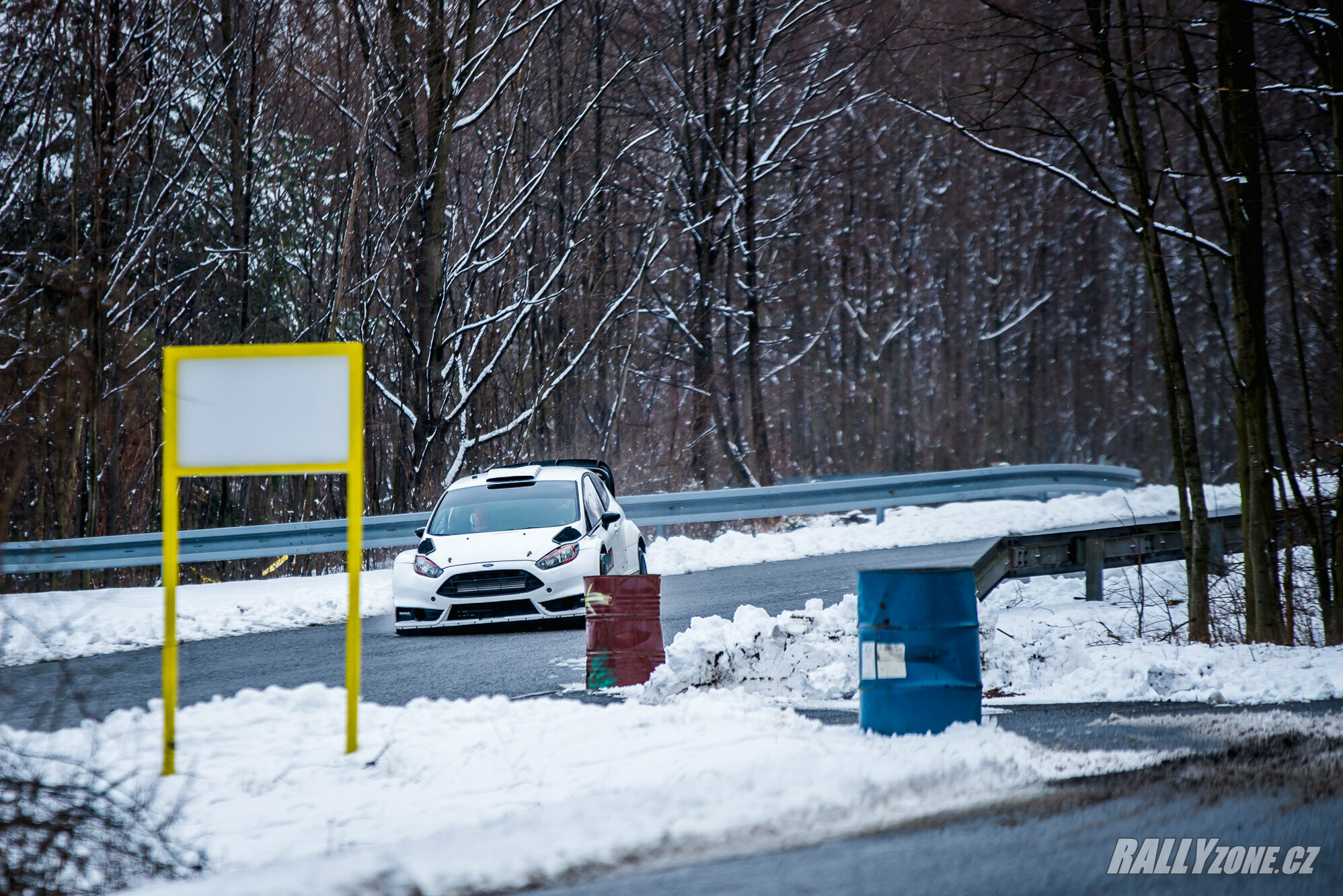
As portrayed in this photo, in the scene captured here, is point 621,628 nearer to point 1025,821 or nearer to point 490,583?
point 490,583

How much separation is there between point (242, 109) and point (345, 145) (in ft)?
7.54

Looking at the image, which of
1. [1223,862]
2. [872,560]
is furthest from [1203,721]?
[872,560]

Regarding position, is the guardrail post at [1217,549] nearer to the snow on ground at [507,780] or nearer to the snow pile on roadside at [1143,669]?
the snow pile on roadside at [1143,669]

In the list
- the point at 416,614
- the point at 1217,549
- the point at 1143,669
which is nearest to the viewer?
the point at 1143,669

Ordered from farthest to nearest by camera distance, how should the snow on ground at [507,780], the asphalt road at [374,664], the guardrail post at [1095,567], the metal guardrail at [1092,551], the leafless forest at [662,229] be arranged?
the guardrail post at [1095,567]
the metal guardrail at [1092,551]
the leafless forest at [662,229]
the asphalt road at [374,664]
the snow on ground at [507,780]

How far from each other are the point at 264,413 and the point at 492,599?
→ 6776 mm

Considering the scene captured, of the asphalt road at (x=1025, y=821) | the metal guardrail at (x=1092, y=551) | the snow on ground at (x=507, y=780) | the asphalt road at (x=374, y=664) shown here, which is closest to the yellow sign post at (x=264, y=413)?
the snow on ground at (x=507, y=780)

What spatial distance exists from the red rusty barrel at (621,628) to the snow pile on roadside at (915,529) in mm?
8350

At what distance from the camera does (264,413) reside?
232 inches

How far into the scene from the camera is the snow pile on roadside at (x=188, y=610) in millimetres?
11859

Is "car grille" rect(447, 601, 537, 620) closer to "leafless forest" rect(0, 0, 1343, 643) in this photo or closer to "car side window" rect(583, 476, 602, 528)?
"car side window" rect(583, 476, 602, 528)

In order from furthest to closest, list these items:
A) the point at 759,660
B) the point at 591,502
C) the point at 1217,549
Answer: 1. the point at 591,502
2. the point at 1217,549
3. the point at 759,660

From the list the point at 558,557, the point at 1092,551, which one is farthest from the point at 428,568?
the point at 1092,551

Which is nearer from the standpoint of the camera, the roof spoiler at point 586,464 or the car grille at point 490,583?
the car grille at point 490,583
